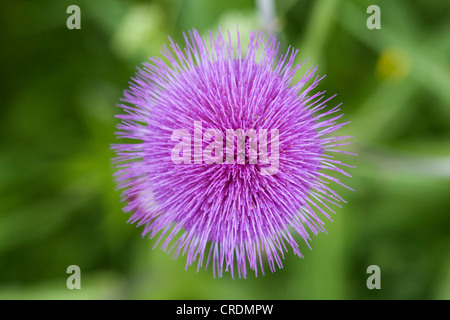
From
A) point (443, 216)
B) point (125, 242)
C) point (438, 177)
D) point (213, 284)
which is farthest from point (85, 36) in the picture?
point (443, 216)

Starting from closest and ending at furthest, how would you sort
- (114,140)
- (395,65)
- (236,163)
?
(236,163) → (395,65) → (114,140)

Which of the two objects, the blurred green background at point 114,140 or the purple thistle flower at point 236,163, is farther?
the blurred green background at point 114,140

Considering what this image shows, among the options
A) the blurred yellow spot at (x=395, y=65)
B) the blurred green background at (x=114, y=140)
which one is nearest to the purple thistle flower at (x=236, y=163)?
the blurred green background at (x=114, y=140)

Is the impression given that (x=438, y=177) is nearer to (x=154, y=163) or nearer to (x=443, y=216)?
(x=443, y=216)

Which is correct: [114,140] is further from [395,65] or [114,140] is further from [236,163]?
[395,65]

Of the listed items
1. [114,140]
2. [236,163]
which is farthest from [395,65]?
[114,140]

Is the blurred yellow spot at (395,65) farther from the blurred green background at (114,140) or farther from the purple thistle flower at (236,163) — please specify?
the purple thistle flower at (236,163)

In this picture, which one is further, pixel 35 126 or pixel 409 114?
pixel 35 126
